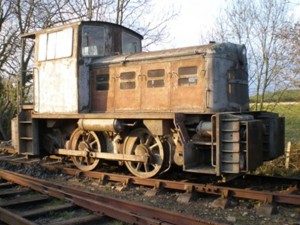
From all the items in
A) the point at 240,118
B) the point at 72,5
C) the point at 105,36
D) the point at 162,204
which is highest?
the point at 72,5

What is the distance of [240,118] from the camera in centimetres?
662

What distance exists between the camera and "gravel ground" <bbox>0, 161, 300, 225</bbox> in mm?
5609

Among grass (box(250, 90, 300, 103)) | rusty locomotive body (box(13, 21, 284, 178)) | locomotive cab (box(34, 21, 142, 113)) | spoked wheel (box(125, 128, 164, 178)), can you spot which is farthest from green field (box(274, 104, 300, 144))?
locomotive cab (box(34, 21, 142, 113))

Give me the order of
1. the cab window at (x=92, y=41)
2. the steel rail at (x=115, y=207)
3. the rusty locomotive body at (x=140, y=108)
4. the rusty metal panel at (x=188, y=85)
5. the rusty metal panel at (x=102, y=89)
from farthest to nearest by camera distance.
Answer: the cab window at (x=92, y=41), the rusty metal panel at (x=102, y=89), the rusty metal panel at (x=188, y=85), the rusty locomotive body at (x=140, y=108), the steel rail at (x=115, y=207)

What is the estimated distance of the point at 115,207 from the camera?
5645 millimetres

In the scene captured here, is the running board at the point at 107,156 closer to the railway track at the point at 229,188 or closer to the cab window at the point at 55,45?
the railway track at the point at 229,188

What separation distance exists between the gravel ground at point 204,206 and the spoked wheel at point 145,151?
0.49 meters

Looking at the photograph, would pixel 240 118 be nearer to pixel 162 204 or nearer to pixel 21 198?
pixel 162 204

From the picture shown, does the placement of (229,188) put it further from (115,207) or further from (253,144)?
(115,207)

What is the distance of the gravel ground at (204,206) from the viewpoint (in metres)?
5.61

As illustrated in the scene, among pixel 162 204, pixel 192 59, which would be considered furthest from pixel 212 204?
pixel 192 59

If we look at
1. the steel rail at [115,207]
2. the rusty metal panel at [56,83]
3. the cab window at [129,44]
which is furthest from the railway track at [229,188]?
the cab window at [129,44]

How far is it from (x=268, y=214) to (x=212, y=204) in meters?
0.94

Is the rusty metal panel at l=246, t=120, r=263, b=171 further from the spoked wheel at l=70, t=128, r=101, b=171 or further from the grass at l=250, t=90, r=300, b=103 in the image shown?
the grass at l=250, t=90, r=300, b=103
